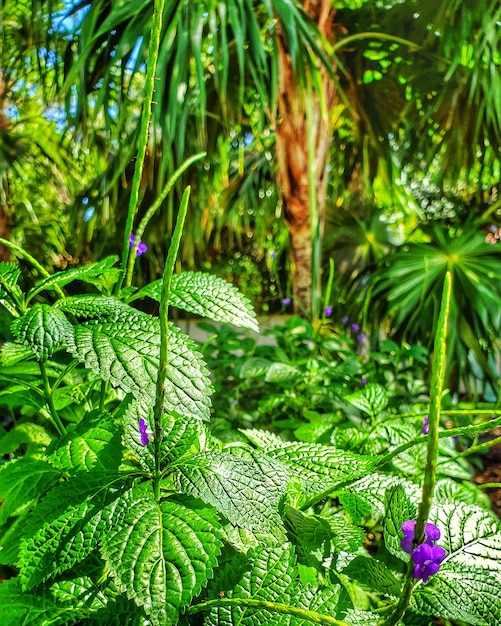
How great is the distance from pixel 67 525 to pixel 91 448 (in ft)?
0.25

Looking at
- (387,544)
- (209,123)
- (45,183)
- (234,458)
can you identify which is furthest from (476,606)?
(45,183)

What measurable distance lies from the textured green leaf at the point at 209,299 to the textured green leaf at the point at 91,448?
0.10 meters

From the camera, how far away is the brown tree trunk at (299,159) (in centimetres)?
185

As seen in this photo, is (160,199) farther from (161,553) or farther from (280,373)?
(280,373)

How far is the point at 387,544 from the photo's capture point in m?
0.32

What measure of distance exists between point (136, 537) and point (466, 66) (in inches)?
107

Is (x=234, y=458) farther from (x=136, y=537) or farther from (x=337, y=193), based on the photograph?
(x=337, y=193)

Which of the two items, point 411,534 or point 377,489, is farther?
point 377,489

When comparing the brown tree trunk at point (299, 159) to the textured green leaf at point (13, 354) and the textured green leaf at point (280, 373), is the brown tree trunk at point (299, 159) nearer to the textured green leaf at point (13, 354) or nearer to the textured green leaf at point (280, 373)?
the textured green leaf at point (280, 373)

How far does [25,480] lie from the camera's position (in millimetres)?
391

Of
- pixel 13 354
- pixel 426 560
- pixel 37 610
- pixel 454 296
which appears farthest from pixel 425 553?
pixel 454 296

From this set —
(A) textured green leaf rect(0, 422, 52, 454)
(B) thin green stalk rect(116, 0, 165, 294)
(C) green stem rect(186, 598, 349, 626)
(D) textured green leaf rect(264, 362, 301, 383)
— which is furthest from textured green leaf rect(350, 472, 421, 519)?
(D) textured green leaf rect(264, 362, 301, 383)

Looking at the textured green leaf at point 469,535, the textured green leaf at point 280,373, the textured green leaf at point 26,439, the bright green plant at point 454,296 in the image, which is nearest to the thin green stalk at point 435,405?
the textured green leaf at point 469,535

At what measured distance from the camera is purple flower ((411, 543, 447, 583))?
0.83 feet
